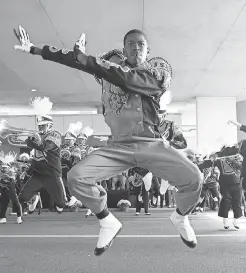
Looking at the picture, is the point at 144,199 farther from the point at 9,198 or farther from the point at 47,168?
the point at 47,168

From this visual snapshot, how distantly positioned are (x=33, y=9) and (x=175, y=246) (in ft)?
16.4

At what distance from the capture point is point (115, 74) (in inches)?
127

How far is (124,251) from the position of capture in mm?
6066

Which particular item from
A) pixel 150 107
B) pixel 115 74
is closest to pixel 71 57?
pixel 115 74

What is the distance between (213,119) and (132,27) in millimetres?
7631

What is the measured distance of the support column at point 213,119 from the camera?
51.1ft

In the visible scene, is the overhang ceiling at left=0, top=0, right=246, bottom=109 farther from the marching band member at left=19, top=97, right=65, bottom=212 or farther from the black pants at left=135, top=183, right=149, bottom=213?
the black pants at left=135, top=183, right=149, bottom=213

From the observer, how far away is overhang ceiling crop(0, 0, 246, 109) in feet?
26.0

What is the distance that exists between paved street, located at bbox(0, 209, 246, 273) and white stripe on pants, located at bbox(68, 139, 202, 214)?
1.90m

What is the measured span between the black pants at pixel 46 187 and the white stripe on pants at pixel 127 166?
4191 millimetres

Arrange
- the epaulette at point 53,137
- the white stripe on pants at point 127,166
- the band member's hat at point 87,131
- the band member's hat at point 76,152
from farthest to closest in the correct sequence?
the band member's hat at point 76,152, the band member's hat at point 87,131, the epaulette at point 53,137, the white stripe on pants at point 127,166

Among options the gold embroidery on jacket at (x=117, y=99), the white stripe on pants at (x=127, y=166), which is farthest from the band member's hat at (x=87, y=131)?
the white stripe on pants at (x=127, y=166)

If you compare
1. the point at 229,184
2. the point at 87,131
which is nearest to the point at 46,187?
the point at 87,131

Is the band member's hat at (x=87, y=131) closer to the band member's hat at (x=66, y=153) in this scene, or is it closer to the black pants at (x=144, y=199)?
the band member's hat at (x=66, y=153)
